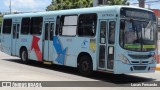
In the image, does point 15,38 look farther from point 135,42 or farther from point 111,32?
point 135,42

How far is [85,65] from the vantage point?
1545 cm

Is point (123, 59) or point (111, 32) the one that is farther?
point (111, 32)

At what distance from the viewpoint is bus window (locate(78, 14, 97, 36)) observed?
1511cm

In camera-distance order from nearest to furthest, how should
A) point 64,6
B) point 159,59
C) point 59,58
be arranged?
point 59,58 → point 159,59 → point 64,6

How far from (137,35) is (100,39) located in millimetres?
1462

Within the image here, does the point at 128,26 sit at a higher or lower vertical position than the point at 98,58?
higher

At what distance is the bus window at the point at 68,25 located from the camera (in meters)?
16.3

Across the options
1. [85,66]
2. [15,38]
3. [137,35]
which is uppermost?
[137,35]

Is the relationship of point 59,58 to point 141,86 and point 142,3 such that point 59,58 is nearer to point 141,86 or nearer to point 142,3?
point 141,86

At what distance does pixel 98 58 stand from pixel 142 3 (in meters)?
18.5

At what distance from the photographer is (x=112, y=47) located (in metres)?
14.0

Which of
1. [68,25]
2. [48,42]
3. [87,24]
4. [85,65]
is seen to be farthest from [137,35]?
[48,42]

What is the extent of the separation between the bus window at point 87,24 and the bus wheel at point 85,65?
1.00 meters

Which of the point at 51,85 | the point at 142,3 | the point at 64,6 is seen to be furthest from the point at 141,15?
the point at 64,6
